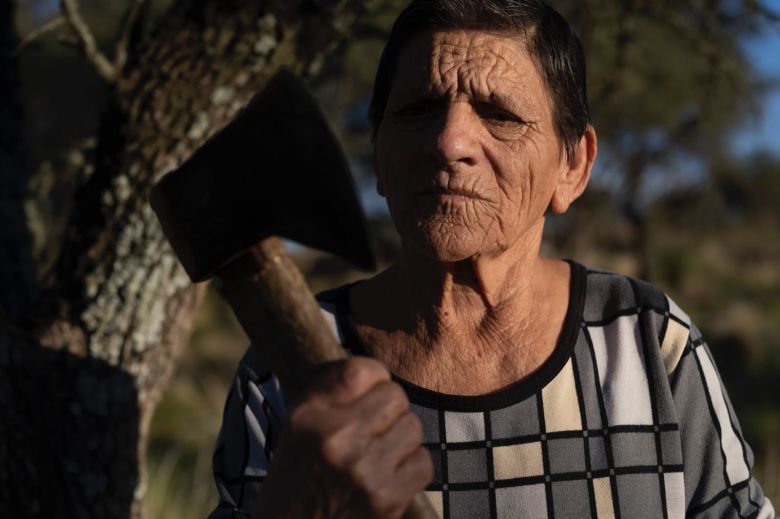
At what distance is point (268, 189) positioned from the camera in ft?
5.42

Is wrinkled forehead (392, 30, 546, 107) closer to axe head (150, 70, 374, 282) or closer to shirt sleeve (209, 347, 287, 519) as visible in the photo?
axe head (150, 70, 374, 282)

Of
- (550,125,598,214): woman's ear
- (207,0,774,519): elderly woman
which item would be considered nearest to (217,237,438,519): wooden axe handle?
(207,0,774,519): elderly woman

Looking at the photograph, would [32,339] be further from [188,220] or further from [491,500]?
[491,500]

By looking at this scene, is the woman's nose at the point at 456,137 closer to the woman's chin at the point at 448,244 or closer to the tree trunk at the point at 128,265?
the woman's chin at the point at 448,244

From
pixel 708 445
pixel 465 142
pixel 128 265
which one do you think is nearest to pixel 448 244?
pixel 465 142

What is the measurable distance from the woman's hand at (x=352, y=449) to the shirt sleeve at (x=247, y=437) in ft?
1.57

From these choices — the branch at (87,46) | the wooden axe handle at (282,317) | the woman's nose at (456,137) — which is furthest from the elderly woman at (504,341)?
the branch at (87,46)

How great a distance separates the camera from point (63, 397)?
2680 mm

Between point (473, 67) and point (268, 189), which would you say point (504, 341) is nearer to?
point (473, 67)

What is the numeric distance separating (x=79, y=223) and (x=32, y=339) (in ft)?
1.18

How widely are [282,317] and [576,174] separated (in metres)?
0.95

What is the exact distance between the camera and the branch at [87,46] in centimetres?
286

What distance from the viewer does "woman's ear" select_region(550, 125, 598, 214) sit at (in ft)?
7.38

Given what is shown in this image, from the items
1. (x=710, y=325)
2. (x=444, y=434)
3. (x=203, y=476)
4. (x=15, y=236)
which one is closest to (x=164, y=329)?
(x=15, y=236)
